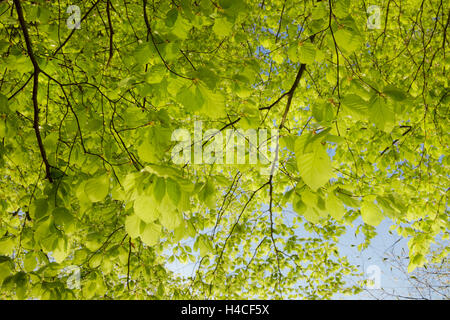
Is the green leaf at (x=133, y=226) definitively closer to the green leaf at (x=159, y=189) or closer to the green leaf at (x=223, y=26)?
the green leaf at (x=159, y=189)

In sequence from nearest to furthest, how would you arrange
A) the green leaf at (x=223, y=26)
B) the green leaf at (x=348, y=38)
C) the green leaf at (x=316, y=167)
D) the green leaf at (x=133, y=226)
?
the green leaf at (x=316, y=167) → the green leaf at (x=133, y=226) → the green leaf at (x=348, y=38) → the green leaf at (x=223, y=26)

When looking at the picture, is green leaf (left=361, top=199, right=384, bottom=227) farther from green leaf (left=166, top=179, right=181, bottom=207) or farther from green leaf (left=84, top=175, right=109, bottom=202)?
green leaf (left=84, top=175, right=109, bottom=202)

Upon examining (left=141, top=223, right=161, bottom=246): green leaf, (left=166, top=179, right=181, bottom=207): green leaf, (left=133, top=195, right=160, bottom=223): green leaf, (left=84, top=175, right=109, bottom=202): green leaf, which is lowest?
(left=141, top=223, right=161, bottom=246): green leaf

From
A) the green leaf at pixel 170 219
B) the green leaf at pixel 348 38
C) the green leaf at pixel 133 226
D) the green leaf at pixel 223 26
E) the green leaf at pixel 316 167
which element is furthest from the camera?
the green leaf at pixel 223 26

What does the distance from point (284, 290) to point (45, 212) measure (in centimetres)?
517

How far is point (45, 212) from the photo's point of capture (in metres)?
1.47

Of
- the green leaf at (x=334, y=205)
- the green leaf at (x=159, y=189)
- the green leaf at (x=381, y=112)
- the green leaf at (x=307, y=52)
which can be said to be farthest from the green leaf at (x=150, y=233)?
the green leaf at (x=307, y=52)

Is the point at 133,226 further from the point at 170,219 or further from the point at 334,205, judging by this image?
the point at 334,205

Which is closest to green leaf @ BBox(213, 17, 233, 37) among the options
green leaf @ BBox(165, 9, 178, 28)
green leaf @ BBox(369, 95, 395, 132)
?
green leaf @ BBox(165, 9, 178, 28)

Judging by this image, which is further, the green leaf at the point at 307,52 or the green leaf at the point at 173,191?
the green leaf at the point at 307,52

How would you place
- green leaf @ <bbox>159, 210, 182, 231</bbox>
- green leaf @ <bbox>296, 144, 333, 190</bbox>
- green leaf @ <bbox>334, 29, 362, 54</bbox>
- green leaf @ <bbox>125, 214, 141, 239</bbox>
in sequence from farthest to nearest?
1. green leaf @ <bbox>334, 29, 362, 54</bbox>
2. green leaf @ <bbox>125, 214, 141, 239</bbox>
3. green leaf @ <bbox>159, 210, 182, 231</bbox>
4. green leaf @ <bbox>296, 144, 333, 190</bbox>
